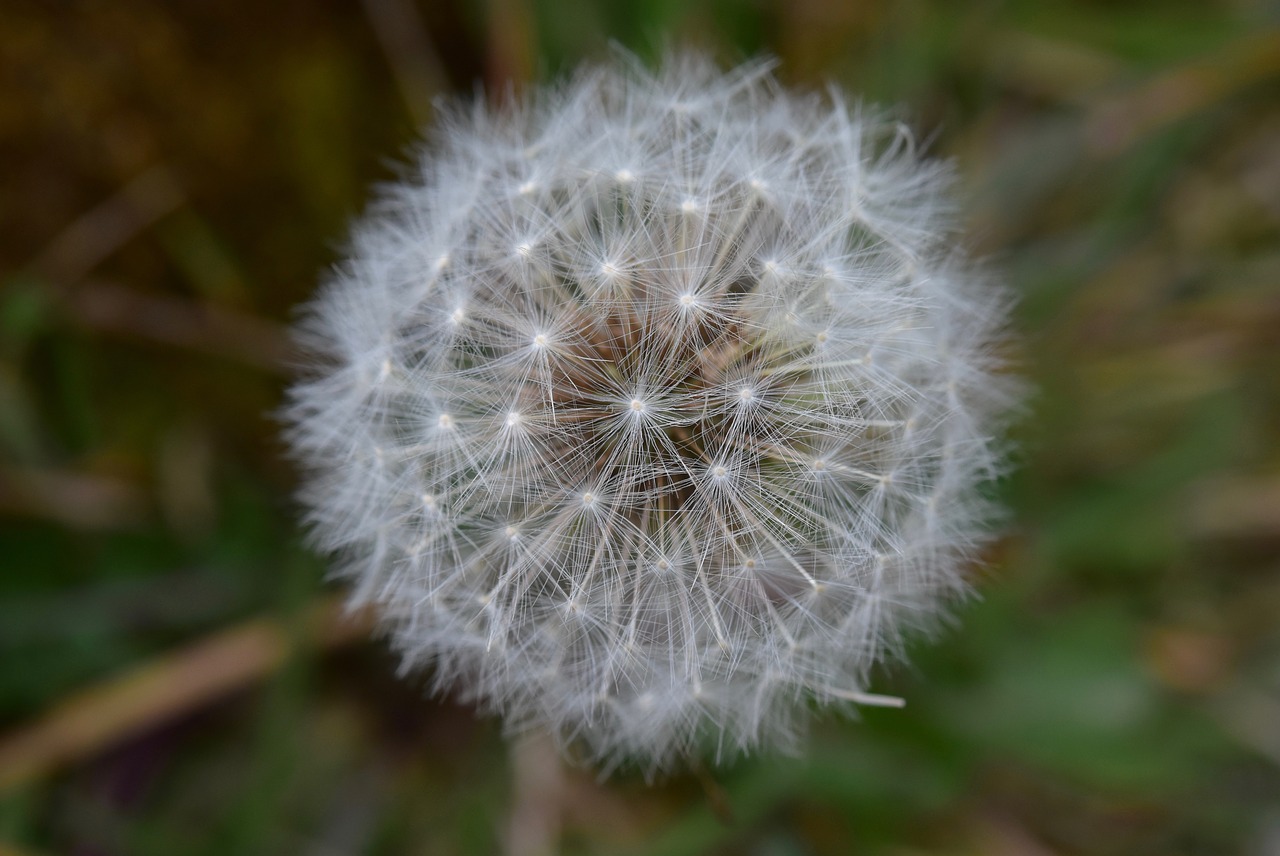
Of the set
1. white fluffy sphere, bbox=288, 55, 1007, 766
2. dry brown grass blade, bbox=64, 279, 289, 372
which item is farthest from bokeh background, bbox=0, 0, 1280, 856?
white fluffy sphere, bbox=288, 55, 1007, 766

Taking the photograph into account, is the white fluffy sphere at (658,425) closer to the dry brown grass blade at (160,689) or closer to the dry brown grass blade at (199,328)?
the dry brown grass blade at (160,689)

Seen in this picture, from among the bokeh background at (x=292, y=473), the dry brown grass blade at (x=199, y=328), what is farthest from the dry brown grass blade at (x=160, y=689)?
the dry brown grass blade at (x=199, y=328)

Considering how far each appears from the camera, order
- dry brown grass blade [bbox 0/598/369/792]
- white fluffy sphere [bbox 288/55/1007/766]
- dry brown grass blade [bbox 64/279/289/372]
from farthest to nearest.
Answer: dry brown grass blade [bbox 64/279/289/372] → dry brown grass blade [bbox 0/598/369/792] → white fluffy sphere [bbox 288/55/1007/766]

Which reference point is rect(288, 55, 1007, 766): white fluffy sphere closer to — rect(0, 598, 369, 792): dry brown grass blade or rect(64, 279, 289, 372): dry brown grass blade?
rect(0, 598, 369, 792): dry brown grass blade

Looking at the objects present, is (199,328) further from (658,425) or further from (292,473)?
(658,425)

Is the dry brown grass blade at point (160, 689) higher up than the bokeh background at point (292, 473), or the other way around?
the bokeh background at point (292, 473)

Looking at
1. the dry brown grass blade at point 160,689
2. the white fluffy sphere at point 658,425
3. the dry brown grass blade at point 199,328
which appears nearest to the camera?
the white fluffy sphere at point 658,425

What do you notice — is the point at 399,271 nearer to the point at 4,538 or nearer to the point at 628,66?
the point at 628,66

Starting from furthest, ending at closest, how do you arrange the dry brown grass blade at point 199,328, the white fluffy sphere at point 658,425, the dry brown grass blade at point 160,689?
the dry brown grass blade at point 199,328 → the dry brown grass blade at point 160,689 → the white fluffy sphere at point 658,425
